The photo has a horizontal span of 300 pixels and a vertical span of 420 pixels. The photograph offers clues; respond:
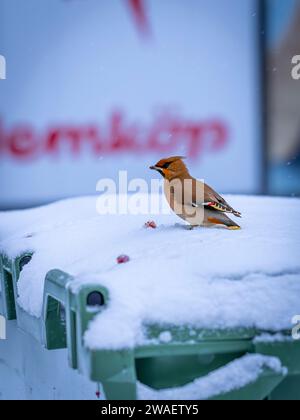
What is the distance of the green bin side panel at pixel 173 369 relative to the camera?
1.77 m

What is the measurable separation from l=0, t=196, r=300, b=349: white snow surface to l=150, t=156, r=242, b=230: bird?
0.24ft

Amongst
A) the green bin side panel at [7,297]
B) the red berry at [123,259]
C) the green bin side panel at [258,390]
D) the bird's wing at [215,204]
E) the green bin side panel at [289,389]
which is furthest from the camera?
the green bin side panel at [7,297]

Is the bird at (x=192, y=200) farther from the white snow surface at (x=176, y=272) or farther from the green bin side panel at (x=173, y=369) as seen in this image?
the green bin side panel at (x=173, y=369)

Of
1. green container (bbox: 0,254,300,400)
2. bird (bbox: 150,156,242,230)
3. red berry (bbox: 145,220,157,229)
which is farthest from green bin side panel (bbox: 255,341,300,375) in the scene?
red berry (bbox: 145,220,157,229)

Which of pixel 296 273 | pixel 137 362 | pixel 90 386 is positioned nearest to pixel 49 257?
pixel 90 386

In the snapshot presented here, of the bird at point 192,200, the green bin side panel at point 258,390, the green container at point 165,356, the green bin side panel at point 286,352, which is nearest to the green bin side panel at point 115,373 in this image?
the green container at point 165,356

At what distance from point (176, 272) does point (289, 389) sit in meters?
0.45

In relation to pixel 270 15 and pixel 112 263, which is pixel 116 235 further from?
pixel 270 15

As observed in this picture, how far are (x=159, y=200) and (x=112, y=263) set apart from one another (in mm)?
1154

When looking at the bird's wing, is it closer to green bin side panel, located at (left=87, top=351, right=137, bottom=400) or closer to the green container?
the green container

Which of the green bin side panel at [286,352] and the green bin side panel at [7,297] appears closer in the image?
the green bin side panel at [286,352]

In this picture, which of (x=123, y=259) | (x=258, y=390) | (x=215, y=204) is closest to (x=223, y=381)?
(x=258, y=390)

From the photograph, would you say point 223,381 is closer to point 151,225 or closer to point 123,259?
point 123,259

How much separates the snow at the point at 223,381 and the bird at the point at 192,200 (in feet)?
2.17
